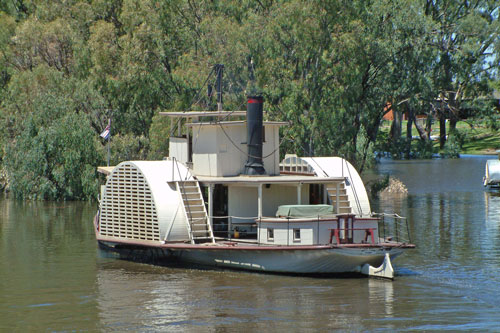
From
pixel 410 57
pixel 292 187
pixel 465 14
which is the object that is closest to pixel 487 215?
pixel 410 57

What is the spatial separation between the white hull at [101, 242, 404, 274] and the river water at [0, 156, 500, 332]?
367 mm

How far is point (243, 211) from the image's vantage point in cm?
2931

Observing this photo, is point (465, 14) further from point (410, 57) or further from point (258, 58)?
point (258, 58)

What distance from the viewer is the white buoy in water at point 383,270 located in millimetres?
25656

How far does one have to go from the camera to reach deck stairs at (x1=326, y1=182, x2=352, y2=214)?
28.8m

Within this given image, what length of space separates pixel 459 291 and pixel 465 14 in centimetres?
→ 5659

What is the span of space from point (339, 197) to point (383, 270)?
14.1ft

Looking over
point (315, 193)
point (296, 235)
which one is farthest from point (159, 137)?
point (296, 235)

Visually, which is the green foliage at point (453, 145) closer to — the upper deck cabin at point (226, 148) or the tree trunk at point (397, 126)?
the tree trunk at point (397, 126)

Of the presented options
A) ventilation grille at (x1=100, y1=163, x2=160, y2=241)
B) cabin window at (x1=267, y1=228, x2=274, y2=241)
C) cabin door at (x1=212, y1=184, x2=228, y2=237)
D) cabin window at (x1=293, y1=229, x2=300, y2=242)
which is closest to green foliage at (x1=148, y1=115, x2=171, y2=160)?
ventilation grille at (x1=100, y1=163, x2=160, y2=241)

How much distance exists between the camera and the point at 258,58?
48281 millimetres

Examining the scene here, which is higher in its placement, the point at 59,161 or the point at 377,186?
the point at 59,161

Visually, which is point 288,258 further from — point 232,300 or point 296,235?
point 232,300

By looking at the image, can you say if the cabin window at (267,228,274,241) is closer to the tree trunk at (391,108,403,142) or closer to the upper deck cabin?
the upper deck cabin
